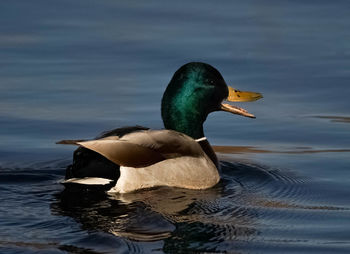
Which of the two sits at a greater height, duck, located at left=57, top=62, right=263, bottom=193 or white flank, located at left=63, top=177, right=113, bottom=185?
duck, located at left=57, top=62, right=263, bottom=193

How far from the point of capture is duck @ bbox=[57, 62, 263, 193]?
8688 mm

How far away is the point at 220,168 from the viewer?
965 cm

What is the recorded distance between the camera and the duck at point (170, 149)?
8688 millimetres

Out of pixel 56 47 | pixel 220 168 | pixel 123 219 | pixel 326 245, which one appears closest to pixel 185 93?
pixel 220 168

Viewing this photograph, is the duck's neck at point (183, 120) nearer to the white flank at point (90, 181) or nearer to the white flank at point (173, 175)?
the white flank at point (173, 175)

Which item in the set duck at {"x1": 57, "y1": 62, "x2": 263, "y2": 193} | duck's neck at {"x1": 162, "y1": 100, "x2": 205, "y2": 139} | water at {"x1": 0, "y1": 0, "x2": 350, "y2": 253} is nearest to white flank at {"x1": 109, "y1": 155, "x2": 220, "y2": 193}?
duck at {"x1": 57, "y1": 62, "x2": 263, "y2": 193}

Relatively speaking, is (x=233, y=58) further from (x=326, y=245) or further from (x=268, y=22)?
(x=326, y=245)

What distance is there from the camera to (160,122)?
10.8 m

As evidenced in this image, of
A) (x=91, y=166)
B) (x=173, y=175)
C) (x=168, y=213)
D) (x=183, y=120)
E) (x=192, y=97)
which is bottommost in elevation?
(x=168, y=213)

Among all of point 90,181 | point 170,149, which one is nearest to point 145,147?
point 170,149

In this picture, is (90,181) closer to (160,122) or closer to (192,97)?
(192,97)

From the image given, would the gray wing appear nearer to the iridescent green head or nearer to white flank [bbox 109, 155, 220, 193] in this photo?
white flank [bbox 109, 155, 220, 193]

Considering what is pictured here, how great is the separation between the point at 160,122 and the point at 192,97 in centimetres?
116

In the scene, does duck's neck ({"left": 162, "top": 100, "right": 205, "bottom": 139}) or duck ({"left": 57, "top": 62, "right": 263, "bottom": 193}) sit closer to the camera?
duck ({"left": 57, "top": 62, "right": 263, "bottom": 193})
